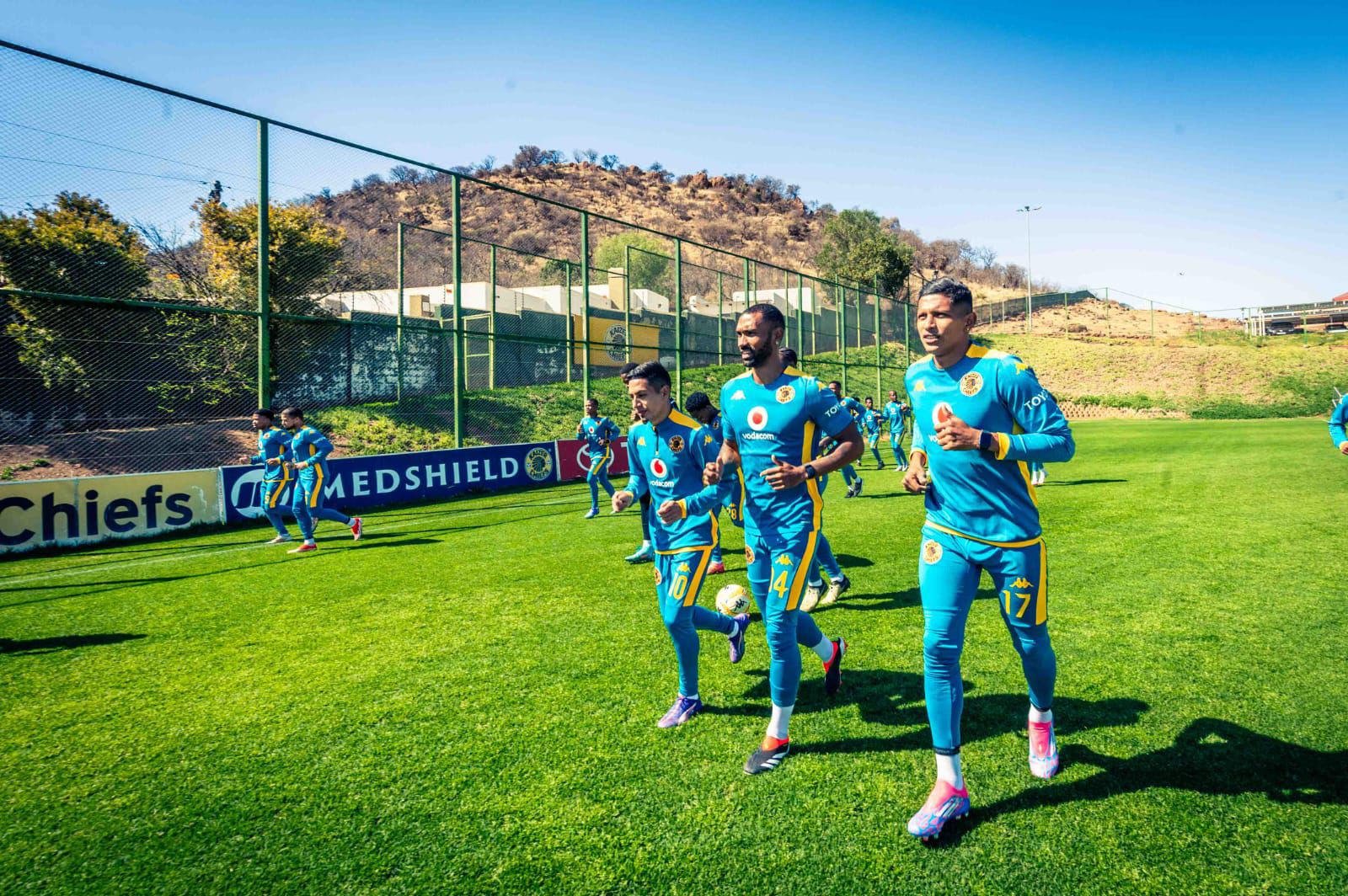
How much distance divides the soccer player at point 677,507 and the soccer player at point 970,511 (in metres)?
1.35

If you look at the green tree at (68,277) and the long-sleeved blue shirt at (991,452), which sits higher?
the green tree at (68,277)

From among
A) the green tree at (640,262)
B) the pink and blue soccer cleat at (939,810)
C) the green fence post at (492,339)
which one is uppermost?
the green tree at (640,262)

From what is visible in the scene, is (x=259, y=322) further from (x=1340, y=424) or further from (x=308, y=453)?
(x=1340, y=424)

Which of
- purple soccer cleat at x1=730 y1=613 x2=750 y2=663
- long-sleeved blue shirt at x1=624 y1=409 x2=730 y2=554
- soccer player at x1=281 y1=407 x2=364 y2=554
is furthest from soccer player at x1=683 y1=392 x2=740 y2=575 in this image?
soccer player at x1=281 y1=407 x2=364 y2=554

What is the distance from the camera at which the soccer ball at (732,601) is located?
540 centimetres

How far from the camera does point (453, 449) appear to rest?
55.0 feet

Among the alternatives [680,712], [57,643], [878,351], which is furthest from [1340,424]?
[878,351]

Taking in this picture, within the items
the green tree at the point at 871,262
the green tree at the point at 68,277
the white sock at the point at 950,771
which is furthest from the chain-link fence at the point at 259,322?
the green tree at the point at 871,262

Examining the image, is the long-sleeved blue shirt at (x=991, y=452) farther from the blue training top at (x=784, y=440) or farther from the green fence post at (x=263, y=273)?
the green fence post at (x=263, y=273)

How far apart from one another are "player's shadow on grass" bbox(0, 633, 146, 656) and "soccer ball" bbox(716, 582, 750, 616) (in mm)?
5275

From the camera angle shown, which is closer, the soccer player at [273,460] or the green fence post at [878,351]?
the soccer player at [273,460]

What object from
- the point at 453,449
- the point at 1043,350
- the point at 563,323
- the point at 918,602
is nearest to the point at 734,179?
the point at 1043,350

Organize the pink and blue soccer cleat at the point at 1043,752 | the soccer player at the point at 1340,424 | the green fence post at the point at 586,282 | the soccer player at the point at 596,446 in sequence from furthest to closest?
the green fence post at the point at 586,282 < the soccer player at the point at 596,446 < the soccer player at the point at 1340,424 < the pink and blue soccer cleat at the point at 1043,752

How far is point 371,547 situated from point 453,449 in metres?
6.19
